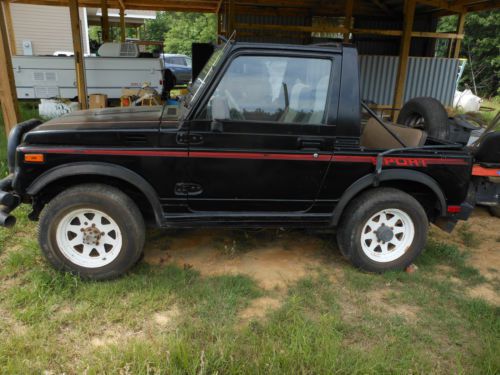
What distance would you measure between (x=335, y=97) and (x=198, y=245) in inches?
79.8

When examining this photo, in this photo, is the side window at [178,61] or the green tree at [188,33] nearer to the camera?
the side window at [178,61]

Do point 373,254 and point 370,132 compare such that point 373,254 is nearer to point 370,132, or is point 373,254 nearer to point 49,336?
point 370,132

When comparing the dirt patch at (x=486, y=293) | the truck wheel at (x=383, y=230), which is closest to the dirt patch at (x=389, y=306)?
the truck wheel at (x=383, y=230)

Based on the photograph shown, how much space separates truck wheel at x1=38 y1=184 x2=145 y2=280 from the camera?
3.32m

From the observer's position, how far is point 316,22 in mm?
13500

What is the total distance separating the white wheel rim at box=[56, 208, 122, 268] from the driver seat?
2684 millimetres

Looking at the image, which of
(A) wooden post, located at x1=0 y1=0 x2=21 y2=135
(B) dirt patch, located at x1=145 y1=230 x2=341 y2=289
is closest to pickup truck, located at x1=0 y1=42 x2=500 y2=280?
(B) dirt patch, located at x1=145 y1=230 x2=341 y2=289

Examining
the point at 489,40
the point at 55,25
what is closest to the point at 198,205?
the point at 55,25

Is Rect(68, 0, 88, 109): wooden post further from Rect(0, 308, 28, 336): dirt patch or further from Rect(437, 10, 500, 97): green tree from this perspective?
Rect(437, 10, 500, 97): green tree

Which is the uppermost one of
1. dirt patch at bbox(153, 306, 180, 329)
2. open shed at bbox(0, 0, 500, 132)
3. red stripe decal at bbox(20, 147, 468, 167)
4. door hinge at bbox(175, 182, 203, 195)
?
open shed at bbox(0, 0, 500, 132)

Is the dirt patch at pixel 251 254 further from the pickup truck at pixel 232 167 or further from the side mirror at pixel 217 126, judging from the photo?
the side mirror at pixel 217 126

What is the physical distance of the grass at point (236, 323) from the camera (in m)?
2.60

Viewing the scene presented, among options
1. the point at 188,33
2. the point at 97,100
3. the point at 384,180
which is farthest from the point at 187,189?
the point at 188,33

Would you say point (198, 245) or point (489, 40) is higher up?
point (489, 40)
